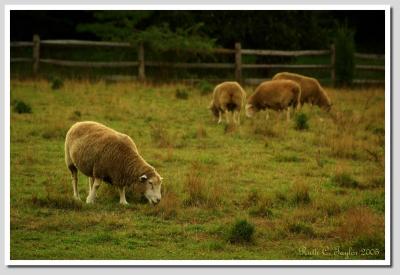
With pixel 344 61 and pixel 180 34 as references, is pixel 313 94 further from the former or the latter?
pixel 180 34

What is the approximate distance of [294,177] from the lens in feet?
43.7

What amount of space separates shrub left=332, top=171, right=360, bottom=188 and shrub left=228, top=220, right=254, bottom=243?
341 centimetres

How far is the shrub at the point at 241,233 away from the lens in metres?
10.0

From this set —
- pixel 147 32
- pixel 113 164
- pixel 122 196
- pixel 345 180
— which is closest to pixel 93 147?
pixel 113 164

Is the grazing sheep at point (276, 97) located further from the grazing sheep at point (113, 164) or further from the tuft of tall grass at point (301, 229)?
the tuft of tall grass at point (301, 229)

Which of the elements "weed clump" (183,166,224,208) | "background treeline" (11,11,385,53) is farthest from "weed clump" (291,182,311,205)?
"background treeline" (11,11,385,53)

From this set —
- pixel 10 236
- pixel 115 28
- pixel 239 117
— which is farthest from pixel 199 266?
pixel 115 28

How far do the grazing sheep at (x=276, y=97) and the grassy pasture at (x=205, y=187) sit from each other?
305 millimetres

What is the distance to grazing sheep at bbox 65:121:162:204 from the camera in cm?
1112

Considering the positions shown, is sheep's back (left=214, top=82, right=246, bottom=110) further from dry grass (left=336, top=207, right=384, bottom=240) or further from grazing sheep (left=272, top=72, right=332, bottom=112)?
dry grass (left=336, top=207, right=384, bottom=240)

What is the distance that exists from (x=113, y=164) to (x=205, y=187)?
163 cm

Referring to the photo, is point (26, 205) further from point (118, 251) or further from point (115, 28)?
point (115, 28)

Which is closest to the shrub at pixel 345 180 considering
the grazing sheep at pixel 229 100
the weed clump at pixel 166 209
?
the weed clump at pixel 166 209

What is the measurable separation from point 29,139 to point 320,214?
669 cm
